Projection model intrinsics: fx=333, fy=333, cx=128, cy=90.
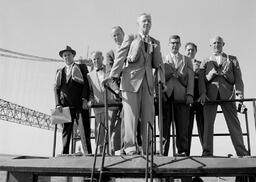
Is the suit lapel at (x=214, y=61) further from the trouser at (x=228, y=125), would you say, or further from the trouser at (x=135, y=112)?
the trouser at (x=135, y=112)

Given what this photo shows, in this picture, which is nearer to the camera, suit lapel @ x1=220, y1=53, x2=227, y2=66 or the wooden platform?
the wooden platform

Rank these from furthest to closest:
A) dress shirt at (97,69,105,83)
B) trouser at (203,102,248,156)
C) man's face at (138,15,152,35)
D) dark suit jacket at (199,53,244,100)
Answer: dress shirt at (97,69,105,83)
dark suit jacket at (199,53,244,100)
trouser at (203,102,248,156)
man's face at (138,15,152,35)

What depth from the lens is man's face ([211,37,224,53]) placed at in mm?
5891

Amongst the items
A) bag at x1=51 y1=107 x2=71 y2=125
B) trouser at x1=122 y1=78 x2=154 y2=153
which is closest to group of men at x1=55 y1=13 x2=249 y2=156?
bag at x1=51 y1=107 x2=71 y2=125

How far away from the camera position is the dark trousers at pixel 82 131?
18.5ft

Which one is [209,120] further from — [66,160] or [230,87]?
[66,160]

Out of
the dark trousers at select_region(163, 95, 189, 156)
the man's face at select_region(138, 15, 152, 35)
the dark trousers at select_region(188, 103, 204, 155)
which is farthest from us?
the dark trousers at select_region(188, 103, 204, 155)

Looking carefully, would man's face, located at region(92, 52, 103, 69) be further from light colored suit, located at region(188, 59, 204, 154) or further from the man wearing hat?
light colored suit, located at region(188, 59, 204, 154)

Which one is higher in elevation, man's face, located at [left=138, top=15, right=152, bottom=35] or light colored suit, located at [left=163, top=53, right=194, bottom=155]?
man's face, located at [left=138, top=15, right=152, bottom=35]

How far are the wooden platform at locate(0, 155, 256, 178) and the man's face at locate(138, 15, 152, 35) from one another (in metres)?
1.99

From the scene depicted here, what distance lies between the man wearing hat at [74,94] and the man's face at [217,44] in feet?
7.77

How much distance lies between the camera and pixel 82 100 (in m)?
6.04

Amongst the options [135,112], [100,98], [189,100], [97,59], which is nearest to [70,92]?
[100,98]

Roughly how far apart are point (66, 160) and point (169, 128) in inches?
79.5
